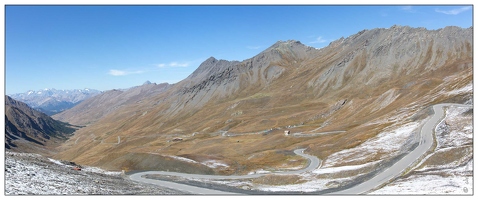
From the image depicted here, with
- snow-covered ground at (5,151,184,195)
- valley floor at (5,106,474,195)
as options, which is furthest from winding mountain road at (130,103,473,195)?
snow-covered ground at (5,151,184,195)

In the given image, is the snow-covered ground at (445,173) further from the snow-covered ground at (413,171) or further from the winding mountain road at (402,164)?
the winding mountain road at (402,164)

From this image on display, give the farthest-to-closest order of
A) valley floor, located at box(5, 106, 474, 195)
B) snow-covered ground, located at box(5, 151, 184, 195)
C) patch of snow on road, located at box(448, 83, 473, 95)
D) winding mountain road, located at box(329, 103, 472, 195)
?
patch of snow on road, located at box(448, 83, 473, 95) < winding mountain road, located at box(329, 103, 472, 195) < valley floor, located at box(5, 106, 474, 195) < snow-covered ground, located at box(5, 151, 184, 195)

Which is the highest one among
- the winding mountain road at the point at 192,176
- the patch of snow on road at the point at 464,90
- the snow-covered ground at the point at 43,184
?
the patch of snow on road at the point at 464,90

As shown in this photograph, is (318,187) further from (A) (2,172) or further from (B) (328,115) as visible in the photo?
(B) (328,115)

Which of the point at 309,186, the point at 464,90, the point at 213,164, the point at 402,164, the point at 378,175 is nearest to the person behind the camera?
the point at 378,175

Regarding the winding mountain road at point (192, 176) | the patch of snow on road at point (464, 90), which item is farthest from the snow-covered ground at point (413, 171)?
the patch of snow on road at point (464, 90)

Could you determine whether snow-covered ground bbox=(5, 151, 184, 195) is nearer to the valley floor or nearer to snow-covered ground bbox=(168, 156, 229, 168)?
the valley floor

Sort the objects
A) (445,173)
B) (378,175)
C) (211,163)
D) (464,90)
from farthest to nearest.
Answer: (464,90)
(211,163)
(378,175)
(445,173)

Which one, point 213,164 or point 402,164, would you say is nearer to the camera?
point 402,164

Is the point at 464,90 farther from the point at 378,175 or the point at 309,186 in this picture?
the point at 309,186

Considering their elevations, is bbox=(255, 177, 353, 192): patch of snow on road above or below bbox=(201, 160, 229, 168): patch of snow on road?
below

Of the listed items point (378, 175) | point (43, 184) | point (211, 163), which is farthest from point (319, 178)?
point (43, 184)

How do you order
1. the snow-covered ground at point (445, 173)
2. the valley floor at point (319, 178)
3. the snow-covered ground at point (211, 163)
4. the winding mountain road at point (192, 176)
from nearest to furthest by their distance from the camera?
the valley floor at point (319, 178) < the snow-covered ground at point (445, 173) < the winding mountain road at point (192, 176) < the snow-covered ground at point (211, 163)
